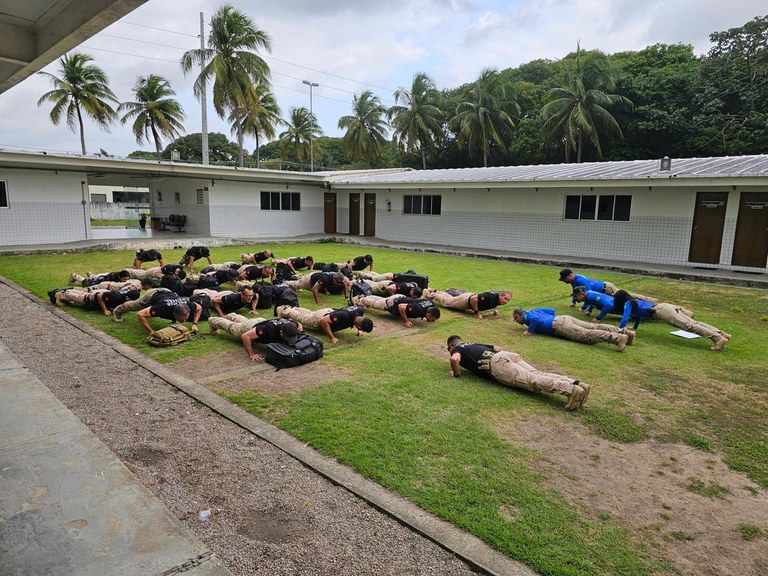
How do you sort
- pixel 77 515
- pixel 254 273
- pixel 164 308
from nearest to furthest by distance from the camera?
pixel 77 515 → pixel 164 308 → pixel 254 273

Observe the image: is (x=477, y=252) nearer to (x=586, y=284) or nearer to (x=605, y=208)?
(x=605, y=208)

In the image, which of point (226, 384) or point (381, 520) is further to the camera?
point (226, 384)

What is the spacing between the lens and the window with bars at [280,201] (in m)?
21.3

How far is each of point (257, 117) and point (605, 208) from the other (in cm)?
2209

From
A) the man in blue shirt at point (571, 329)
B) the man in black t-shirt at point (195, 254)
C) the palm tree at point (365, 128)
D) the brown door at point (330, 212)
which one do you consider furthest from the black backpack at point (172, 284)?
the palm tree at point (365, 128)

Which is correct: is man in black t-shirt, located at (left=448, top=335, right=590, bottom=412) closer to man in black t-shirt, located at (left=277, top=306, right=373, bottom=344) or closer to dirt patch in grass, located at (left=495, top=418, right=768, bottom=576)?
dirt patch in grass, located at (left=495, top=418, right=768, bottom=576)

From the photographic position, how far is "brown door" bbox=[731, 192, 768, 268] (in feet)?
40.1

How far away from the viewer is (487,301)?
773 centimetres

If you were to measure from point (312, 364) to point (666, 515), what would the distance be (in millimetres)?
3546

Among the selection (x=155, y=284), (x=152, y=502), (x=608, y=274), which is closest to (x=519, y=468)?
(x=152, y=502)

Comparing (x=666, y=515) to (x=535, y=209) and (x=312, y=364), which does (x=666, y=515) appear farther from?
→ (x=535, y=209)

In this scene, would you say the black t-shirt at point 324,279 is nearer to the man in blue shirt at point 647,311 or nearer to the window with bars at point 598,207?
the man in blue shirt at point 647,311

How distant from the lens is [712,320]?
7992 mm

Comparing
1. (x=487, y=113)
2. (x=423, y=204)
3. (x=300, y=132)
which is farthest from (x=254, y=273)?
(x=300, y=132)
